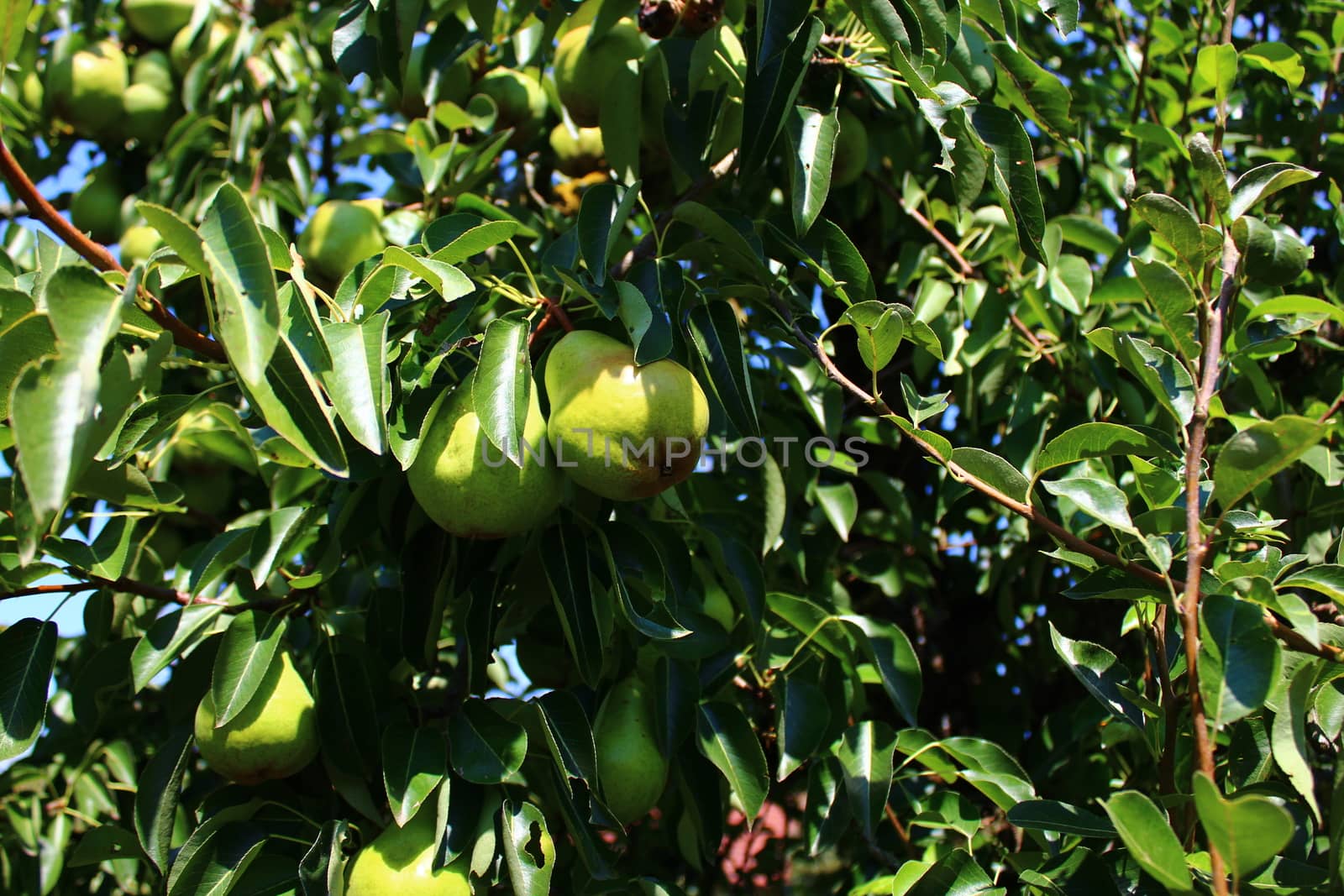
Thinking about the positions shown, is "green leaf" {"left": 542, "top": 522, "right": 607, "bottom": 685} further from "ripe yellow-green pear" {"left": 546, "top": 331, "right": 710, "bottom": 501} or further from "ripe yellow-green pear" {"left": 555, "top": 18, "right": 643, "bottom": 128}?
"ripe yellow-green pear" {"left": 555, "top": 18, "right": 643, "bottom": 128}

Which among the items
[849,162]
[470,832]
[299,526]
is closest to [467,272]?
[299,526]

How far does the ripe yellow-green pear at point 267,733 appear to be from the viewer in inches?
56.6

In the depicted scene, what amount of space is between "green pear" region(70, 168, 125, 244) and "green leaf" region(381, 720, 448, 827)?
1.90 meters

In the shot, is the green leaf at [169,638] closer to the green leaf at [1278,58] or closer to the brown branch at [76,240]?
the brown branch at [76,240]

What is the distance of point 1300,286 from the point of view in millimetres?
2143

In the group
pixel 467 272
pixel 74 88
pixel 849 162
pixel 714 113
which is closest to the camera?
pixel 467 272

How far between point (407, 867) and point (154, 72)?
2350 millimetres

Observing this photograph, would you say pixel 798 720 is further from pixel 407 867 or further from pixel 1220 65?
pixel 1220 65

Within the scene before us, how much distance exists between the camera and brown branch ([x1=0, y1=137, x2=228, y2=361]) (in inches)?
43.1

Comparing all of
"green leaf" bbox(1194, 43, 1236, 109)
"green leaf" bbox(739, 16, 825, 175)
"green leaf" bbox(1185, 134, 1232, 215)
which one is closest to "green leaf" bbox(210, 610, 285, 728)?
"green leaf" bbox(739, 16, 825, 175)

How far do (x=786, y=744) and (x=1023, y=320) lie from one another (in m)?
1.05

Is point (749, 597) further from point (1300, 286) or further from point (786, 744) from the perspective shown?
point (1300, 286)

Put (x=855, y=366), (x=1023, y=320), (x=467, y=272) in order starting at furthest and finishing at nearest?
(x=855, y=366)
(x=1023, y=320)
(x=467, y=272)

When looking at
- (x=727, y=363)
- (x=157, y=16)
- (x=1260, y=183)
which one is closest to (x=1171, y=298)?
(x=1260, y=183)
